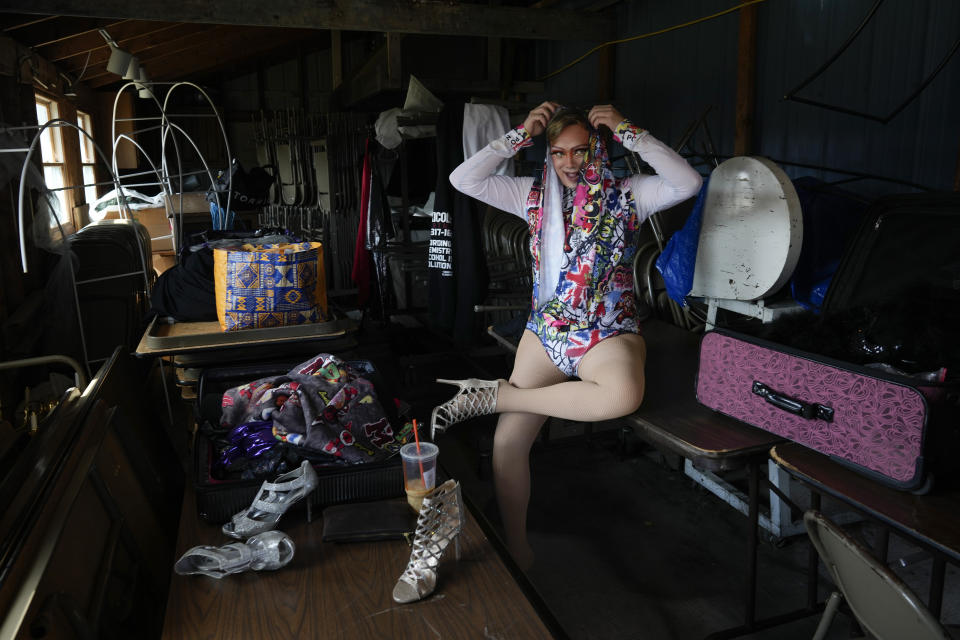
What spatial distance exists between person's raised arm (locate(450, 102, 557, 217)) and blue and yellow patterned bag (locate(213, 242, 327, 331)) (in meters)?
0.71

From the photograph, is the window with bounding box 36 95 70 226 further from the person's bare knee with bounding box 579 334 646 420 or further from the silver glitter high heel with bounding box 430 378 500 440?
the person's bare knee with bounding box 579 334 646 420

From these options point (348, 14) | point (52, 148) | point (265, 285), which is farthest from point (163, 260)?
point (265, 285)

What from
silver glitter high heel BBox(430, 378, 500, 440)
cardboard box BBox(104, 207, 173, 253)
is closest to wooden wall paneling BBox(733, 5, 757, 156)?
silver glitter high heel BBox(430, 378, 500, 440)

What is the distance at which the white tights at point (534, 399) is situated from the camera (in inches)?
86.1

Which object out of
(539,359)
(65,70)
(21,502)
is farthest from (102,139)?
(21,502)

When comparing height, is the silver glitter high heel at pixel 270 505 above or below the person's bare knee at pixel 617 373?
below

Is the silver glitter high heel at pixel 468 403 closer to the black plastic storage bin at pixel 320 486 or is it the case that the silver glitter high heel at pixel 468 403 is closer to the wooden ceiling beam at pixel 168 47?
the black plastic storage bin at pixel 320 486

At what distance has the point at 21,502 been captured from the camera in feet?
3.86

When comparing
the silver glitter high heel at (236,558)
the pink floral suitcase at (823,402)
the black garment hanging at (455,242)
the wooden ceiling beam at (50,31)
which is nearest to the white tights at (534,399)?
the pink floral suitcase at (823,402)

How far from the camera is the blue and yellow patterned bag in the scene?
271 centimetres

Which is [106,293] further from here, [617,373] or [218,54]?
[218,54]

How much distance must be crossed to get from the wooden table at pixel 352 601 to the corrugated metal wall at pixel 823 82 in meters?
2.71

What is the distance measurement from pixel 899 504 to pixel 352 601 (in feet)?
3.76

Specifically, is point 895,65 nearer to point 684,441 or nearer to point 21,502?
point 684,441
